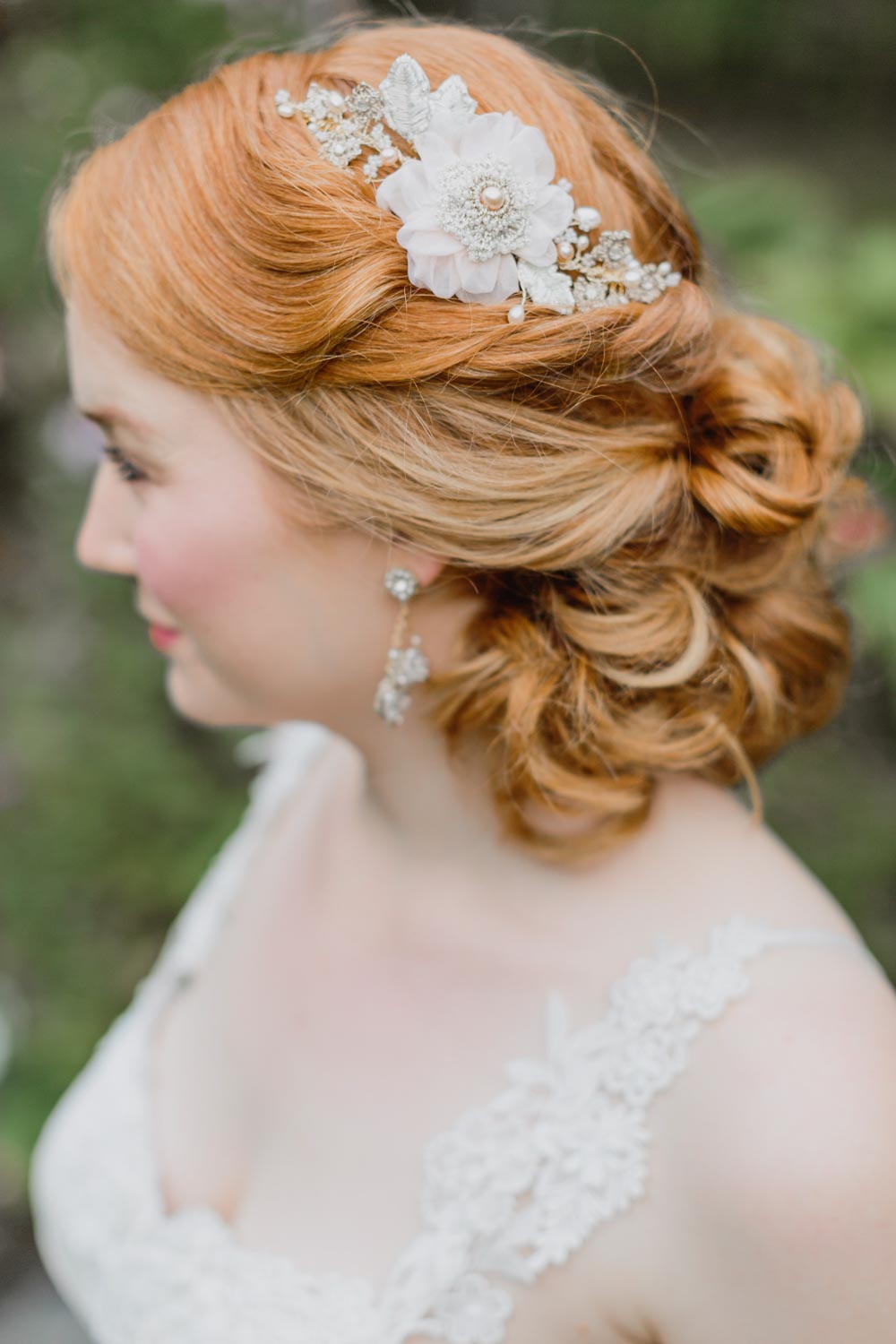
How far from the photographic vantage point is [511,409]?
1.25 m

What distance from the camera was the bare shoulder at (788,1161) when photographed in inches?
43.8

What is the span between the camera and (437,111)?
119 centimetres

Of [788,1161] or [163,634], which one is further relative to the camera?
[163,634]

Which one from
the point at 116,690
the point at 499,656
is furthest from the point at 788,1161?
the point at 116,690

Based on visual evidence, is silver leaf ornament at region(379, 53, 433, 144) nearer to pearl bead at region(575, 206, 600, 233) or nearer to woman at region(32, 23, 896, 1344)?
woman at region(32, 23, 896, 1344)

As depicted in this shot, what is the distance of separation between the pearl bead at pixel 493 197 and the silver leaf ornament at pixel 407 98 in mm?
117

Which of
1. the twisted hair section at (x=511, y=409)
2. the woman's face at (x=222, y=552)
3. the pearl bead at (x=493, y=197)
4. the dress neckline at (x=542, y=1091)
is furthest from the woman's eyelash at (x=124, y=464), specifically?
the dress neckline at (x=542, y=1091)

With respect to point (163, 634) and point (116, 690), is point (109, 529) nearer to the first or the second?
point (163, 634)

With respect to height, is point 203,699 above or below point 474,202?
below

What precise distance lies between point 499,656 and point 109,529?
567mm

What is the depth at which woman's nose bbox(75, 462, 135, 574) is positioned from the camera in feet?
4.75

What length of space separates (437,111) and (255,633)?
2.16ft

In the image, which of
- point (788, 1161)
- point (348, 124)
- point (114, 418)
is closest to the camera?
point (788, 1161)

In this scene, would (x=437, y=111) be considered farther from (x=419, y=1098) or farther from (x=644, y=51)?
(x=644, y=51)
